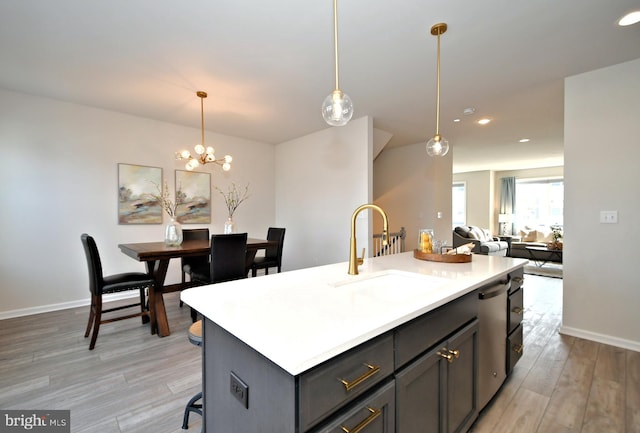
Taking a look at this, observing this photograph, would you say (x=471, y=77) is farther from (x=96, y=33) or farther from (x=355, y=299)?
(x=96, y=33)

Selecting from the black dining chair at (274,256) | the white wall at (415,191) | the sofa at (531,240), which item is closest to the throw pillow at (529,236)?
the sofa at (531,240)

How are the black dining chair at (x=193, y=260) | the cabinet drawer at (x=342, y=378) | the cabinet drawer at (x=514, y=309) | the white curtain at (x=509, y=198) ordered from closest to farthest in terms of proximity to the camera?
1. the cabinet drawer at (x=342, y=378)
2. the cabinet drawer at (x=514, y=309)
3. the black dining chair at (x=193, y=260)
4. the white curtain at (x=509, y=198)

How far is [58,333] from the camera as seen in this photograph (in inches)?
108

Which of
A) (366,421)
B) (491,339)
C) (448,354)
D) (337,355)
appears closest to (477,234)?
(491,339)

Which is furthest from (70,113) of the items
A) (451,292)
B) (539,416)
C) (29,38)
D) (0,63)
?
(539,416)

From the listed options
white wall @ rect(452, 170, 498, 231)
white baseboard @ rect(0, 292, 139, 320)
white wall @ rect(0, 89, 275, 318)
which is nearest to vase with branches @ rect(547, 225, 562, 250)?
white wall @ rect(452, 170, 498, 231)

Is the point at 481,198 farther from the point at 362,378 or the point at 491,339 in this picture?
the point at 362,378

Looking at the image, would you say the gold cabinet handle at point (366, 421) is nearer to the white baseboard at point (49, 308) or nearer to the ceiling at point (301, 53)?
the ceiling at point (301, 53)

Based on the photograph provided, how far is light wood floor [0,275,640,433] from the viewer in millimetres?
1601

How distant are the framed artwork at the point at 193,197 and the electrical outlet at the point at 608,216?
16.5 feet

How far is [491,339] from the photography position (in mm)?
1582

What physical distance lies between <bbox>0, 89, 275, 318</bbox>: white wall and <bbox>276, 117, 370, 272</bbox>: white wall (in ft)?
6.73

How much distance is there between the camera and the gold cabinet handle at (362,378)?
2.51 ft

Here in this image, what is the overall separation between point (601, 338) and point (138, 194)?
566cm
